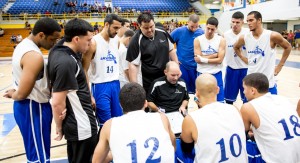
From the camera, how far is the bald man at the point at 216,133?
2.08 metres

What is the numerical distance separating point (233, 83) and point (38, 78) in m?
3.76

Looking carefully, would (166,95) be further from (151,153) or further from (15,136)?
(15,136)

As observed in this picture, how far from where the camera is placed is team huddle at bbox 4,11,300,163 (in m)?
2.04

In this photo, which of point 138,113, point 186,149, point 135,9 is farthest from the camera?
point 135,9

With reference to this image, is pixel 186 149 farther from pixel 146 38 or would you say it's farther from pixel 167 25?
pixel 167 25

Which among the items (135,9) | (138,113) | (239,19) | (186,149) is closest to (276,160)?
(186,149)

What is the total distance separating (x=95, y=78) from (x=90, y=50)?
50 cm

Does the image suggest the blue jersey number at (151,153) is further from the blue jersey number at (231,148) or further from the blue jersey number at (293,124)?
the blue jersey number at (293,124)

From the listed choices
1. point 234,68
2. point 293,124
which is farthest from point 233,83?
point 293,124

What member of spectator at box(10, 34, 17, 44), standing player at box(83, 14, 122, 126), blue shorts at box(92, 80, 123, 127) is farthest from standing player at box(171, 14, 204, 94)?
spectator at box(10, 34, 17, 44)

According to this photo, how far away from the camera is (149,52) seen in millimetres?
3969

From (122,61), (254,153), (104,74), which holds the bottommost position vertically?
(254,153)

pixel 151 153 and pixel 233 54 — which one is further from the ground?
pixel 233 54

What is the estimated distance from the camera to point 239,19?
16.6ft
